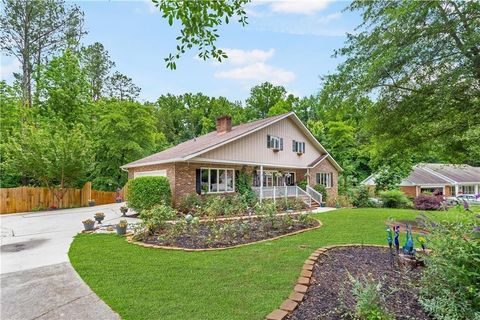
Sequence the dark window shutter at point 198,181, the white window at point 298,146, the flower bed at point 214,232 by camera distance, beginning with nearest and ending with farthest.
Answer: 1. the flower bed at point 214,232
2. the dark window shutter at point 198,181
3. the white window at point 298,146

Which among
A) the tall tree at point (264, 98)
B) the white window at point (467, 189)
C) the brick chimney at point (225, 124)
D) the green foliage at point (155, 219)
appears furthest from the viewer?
the tall tree at point (264, 98)

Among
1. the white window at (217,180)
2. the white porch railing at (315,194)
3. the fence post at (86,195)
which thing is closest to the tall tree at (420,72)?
the white window at (217,180)

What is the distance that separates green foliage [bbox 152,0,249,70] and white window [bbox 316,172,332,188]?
19.6 meters

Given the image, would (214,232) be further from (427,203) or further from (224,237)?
(427,203)

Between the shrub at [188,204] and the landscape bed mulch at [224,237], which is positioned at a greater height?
the shrub at [188,204]

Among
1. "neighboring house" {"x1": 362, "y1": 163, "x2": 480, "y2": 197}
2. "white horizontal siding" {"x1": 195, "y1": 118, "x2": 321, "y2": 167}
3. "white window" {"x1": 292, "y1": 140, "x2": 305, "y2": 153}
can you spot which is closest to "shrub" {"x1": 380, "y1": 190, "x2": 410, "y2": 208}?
"white horizontal siding" {"x1": 195, "y1": 118, "x2": 321, "y2": 167}

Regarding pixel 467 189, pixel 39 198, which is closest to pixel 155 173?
pixel 39 198

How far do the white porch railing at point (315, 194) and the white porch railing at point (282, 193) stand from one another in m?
0.60

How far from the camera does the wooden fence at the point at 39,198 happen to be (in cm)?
1543

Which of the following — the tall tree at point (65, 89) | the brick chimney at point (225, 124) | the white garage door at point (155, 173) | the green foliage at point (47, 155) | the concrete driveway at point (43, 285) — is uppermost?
the tall tree at point (65, 89)

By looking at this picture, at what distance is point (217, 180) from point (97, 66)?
21.9m

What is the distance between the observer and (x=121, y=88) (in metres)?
31.1

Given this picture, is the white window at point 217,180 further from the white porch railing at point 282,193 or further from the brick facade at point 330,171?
the brick facade at point 330,171

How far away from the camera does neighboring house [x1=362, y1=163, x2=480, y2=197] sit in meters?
31.0
